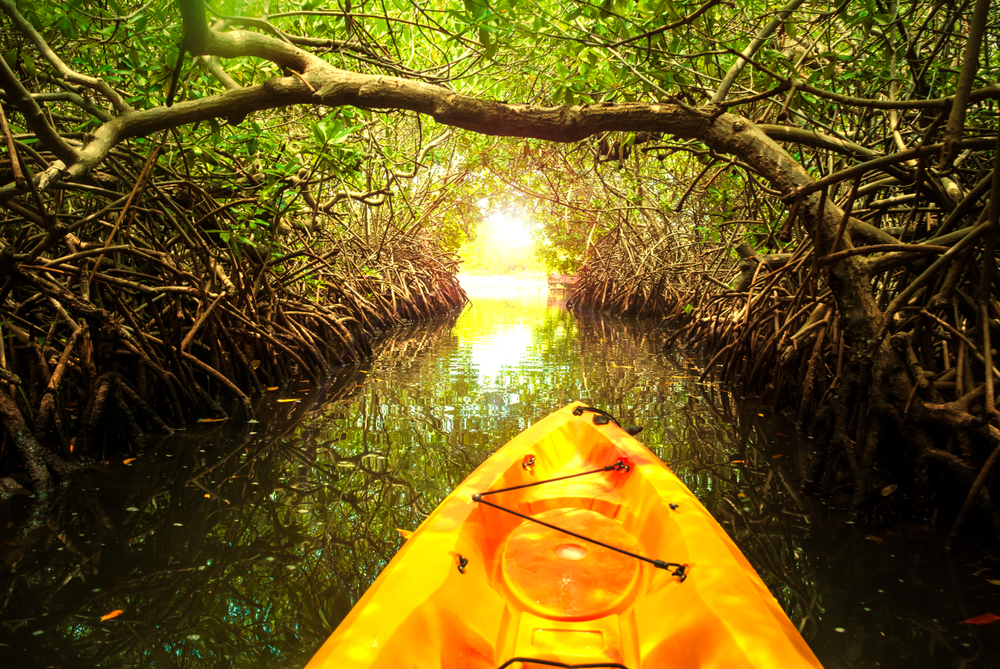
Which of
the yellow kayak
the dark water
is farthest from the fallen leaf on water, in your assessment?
the yellow kayak

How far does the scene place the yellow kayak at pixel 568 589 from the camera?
4.15 feet

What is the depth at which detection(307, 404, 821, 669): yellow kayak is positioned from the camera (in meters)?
1.26

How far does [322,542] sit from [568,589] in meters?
1.21

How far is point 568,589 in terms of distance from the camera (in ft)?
5.96

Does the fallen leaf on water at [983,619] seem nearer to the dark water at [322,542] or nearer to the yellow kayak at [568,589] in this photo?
the dark water at [322,542]

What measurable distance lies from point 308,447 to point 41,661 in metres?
2.07

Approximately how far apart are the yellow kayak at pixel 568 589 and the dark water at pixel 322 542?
23.0 inches

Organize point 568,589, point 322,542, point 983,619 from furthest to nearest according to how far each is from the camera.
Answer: point 322,542 < point 983,619 < point 568,589

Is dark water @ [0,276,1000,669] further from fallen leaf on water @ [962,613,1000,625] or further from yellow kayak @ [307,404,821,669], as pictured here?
yellow kayak @ [307,404,821,669]

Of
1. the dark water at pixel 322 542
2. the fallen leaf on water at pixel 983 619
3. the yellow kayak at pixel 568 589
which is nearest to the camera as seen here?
the yellow kayak at pixel 568 589

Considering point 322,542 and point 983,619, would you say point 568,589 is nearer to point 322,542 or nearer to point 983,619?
point 322,542

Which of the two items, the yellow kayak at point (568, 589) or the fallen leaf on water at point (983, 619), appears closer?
the yellow kayak at point (568, 589)

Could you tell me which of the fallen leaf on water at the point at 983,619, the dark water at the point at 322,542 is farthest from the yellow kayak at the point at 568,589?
the fallen leaf on water at the point at 983,619

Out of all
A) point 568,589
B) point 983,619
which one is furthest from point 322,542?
point 983,619
